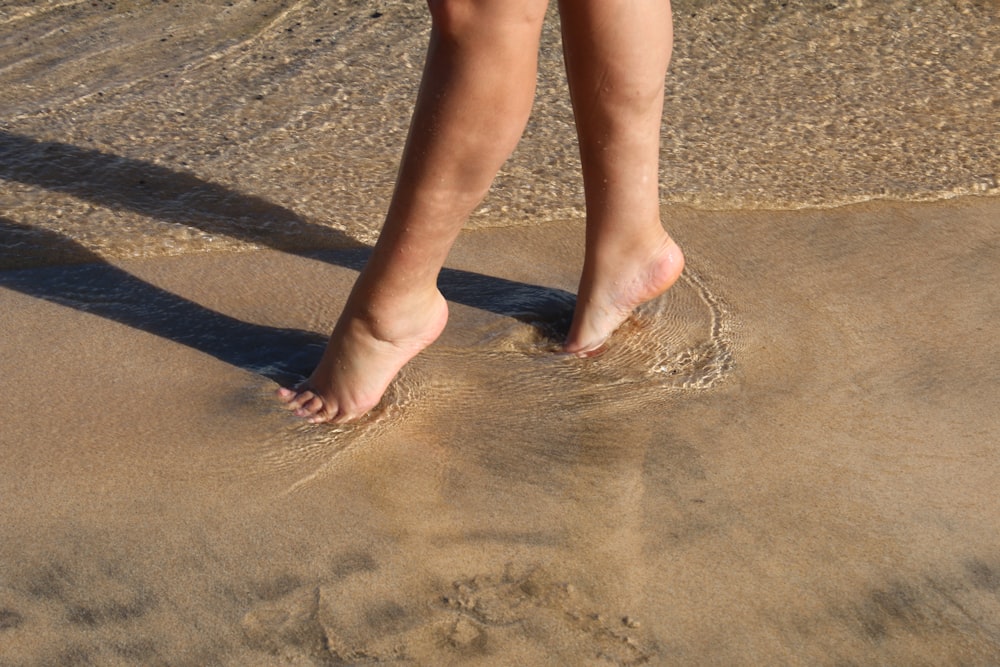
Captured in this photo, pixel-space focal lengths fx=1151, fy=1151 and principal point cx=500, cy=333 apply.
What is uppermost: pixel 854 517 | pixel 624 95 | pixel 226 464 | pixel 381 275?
pixel 624 95

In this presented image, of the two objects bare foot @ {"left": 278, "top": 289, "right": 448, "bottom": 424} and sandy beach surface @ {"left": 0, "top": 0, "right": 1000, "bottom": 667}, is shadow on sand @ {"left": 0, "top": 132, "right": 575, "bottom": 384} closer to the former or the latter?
sandy beach surface @ {"left": 0, "top": 0, "right": 1000, "bottom": 667}

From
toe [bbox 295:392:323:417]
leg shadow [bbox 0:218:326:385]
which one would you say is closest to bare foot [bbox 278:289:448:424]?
toe [bbox 295:392:323:417]

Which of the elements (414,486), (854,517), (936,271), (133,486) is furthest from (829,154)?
(133,486)

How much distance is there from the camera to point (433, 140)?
1.67m

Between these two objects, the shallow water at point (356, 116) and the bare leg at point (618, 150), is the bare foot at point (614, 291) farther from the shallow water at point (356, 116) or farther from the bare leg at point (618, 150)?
the shallow water at point (356, 116)

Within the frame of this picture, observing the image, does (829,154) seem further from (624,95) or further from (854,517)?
(854,517)

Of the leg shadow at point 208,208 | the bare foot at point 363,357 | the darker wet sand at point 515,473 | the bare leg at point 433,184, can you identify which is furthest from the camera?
the leg shadow at point 208,208

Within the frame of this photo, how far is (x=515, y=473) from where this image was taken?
5.80 ft

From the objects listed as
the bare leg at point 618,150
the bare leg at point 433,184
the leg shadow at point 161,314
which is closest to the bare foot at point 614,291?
the bare leg at point 618,150

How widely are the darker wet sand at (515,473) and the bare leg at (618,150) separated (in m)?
0.11

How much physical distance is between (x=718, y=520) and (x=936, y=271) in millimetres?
1002

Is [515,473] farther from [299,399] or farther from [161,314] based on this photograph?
[161,314]

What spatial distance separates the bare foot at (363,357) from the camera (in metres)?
1.86

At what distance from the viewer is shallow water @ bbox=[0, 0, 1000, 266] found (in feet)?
8.68
